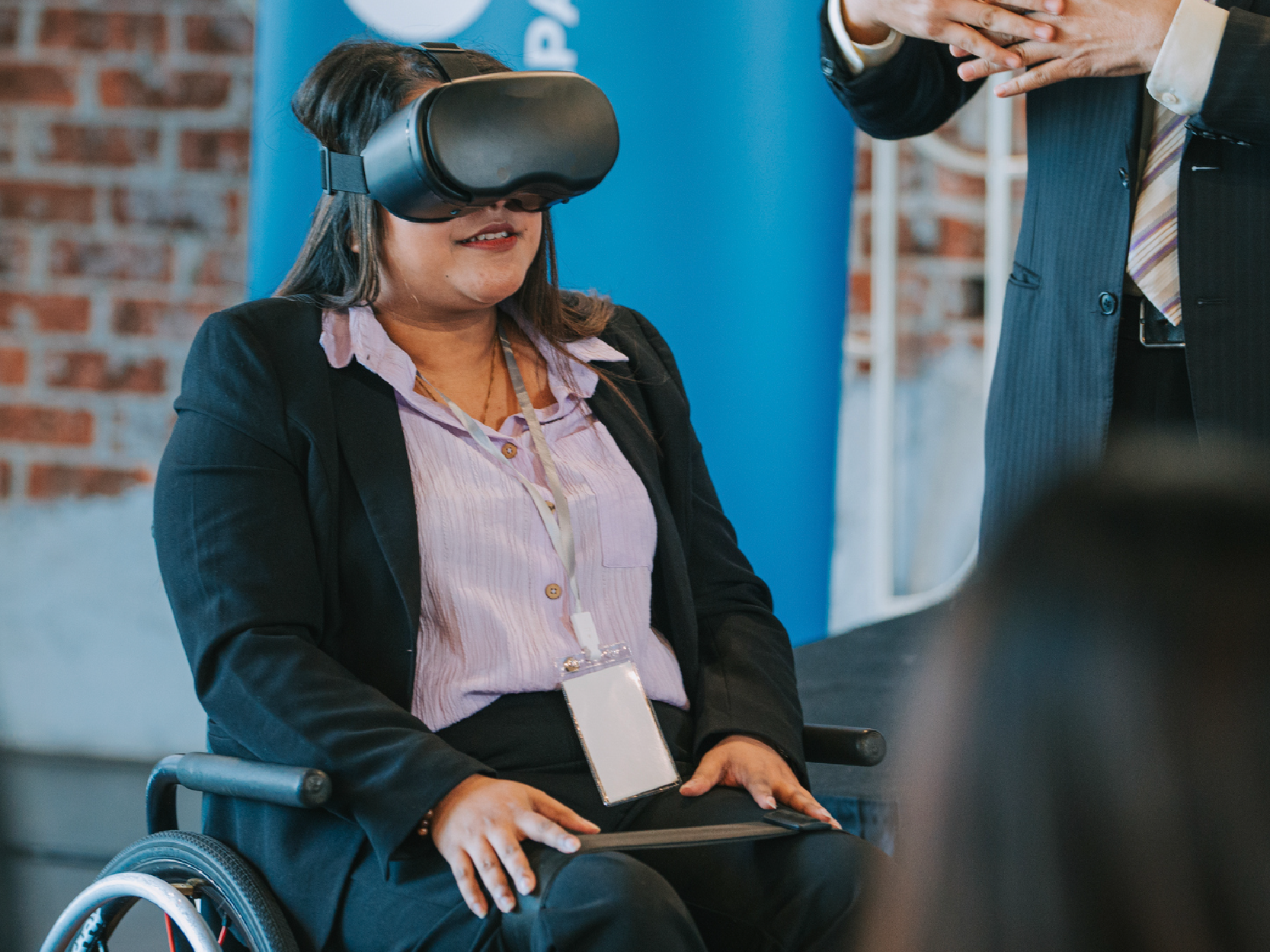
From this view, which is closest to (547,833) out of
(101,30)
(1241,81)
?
(1241,81)

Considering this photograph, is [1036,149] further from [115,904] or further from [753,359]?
[115,904]

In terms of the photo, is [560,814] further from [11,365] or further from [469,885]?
[11,365]

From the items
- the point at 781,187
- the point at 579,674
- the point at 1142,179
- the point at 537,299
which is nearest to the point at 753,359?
the point at 781,187

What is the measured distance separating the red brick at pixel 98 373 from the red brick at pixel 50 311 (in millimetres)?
57

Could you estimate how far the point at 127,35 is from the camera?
2.97m

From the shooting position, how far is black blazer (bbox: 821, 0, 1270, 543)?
4.52ft

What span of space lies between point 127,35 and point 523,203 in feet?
6.47

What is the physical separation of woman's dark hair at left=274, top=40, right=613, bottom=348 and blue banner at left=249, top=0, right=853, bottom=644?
18.9 inches

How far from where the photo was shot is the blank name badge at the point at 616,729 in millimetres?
1297

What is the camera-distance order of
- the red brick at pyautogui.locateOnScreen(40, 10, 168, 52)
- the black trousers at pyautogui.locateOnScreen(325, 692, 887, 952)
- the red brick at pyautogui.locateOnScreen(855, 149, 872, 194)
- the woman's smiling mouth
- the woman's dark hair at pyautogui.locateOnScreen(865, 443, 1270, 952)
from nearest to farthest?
1. the woman's dark hair at pyautogui.locateOnScreen(865, 443, 1270, 952)
2. the black trousers at pyautogui.locateOnScreen(325, 692, 887, 952)
3. the woman's smiling mouth
4. the red brick at pyautogui.locateOnScreen(40, 10, 168, 52)
5. the red brick at pyautogui.locateOnScreen(855, 149, 872, 194)

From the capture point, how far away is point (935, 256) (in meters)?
3.17

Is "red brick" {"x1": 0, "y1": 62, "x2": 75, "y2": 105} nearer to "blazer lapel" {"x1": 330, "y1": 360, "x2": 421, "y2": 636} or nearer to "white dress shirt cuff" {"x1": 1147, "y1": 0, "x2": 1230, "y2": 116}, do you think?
"blazer lapel" {"x1": 330, "y1": 360, "x2": 421, "y2": 636}

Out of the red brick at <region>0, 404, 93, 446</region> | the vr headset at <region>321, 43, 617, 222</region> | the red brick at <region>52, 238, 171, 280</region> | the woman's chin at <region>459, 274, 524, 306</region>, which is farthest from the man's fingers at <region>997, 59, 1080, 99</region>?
the red brick at <region>0, 404, 93, 446</region>

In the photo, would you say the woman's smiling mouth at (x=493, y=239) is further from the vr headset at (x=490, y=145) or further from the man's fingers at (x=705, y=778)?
the man's fingers at (x=705, y=778)
